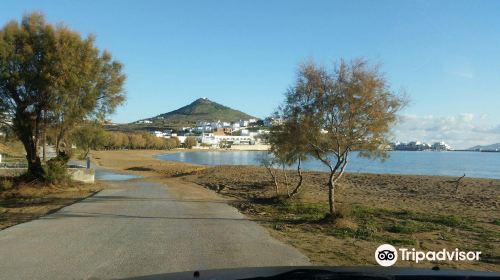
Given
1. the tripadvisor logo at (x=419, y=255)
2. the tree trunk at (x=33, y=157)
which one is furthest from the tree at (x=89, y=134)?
the tripadvisor logo at (x=419, y=255)

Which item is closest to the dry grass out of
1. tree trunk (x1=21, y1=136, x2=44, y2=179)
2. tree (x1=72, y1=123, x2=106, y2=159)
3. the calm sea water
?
tree trunk (x1=21, y1=136, x2=44, y2=179)

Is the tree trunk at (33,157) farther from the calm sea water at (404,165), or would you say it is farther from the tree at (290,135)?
the tree at (290,135)

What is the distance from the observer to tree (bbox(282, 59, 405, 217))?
14273mm

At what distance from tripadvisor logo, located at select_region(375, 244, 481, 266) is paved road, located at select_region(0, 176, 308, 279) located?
142 cm

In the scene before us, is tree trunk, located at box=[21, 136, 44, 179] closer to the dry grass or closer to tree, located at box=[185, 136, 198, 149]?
the dry grass

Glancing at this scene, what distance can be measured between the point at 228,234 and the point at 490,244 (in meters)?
6.02

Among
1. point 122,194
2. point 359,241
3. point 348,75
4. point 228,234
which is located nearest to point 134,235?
point 228,234

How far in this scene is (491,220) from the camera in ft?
52.1

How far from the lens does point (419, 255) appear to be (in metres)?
9.73

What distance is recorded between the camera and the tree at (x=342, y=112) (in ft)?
46.8

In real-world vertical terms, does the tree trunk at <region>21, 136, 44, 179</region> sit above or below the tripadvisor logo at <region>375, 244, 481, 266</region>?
above

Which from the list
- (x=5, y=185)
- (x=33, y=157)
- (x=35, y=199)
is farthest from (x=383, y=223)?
(x=33, y=157)

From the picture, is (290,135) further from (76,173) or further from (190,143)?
(190,143)

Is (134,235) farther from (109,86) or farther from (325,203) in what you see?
(109,86)
